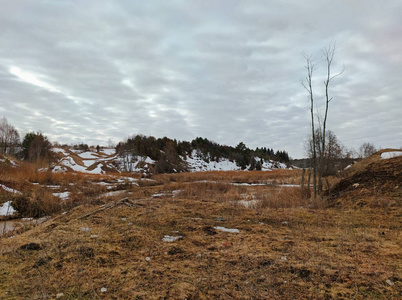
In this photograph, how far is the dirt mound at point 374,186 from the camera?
285 inches

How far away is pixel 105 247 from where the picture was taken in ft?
12.2

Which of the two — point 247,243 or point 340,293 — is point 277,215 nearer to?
point 247,243

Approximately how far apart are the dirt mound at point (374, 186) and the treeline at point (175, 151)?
40.2 m

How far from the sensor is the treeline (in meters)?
49.8

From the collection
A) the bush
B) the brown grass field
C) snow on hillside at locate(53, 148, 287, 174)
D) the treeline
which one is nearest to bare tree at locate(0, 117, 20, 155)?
snow on hillside at locate(53, 148, 287, 174)

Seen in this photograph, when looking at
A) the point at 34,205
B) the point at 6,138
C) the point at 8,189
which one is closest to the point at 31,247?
the point at 34,205

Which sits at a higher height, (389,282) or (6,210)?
(389,282)

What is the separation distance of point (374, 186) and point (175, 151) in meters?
56.1

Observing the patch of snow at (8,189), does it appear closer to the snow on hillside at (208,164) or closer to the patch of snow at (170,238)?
the patch of snow at (170,238)

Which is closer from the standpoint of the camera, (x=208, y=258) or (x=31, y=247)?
(x=208, y=258)

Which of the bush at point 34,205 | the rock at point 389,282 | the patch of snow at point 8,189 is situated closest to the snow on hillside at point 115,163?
the patch of snow at point 8,189

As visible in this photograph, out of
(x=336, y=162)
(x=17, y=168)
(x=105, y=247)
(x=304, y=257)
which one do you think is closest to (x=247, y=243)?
(x=304, y=257)

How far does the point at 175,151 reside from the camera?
62.7 m

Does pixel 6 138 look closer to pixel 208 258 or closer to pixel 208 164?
pixel 208 258
